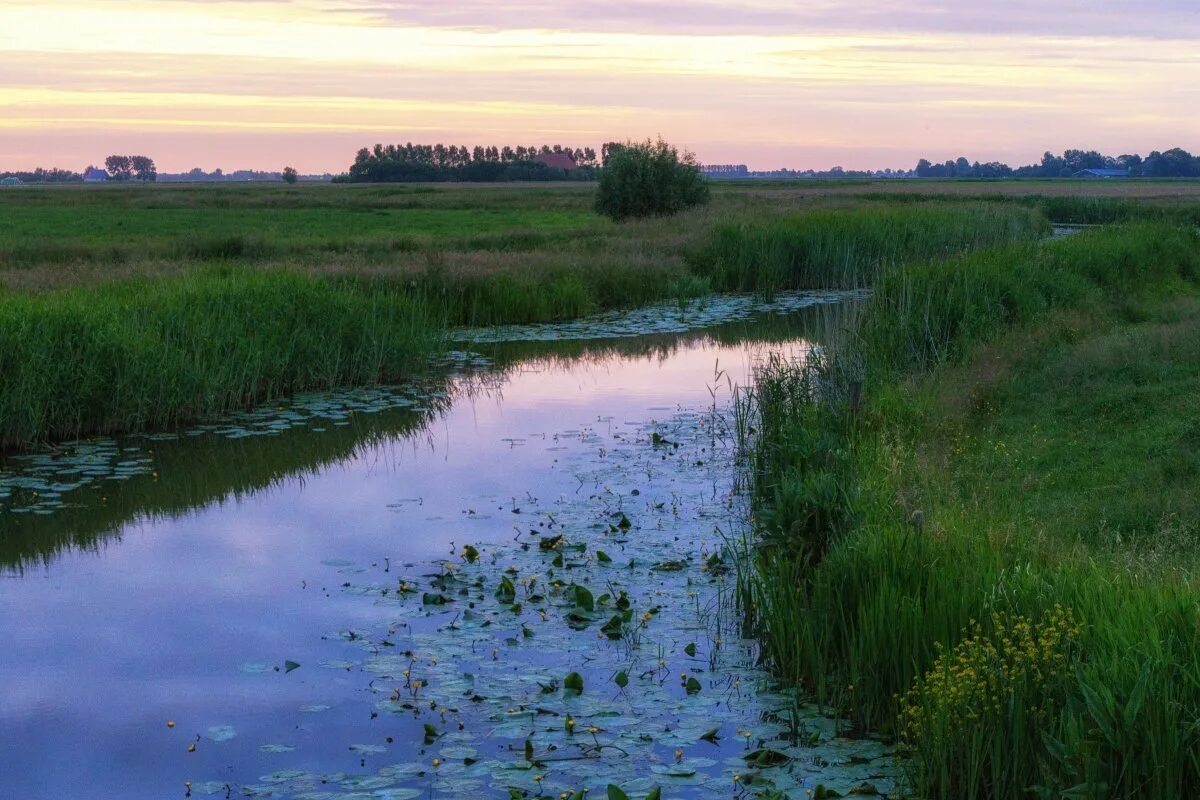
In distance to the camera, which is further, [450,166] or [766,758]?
[450,166]

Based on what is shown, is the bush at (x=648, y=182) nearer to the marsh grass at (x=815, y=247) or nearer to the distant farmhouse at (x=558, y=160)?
the marsh grass at (x=815, y=247)

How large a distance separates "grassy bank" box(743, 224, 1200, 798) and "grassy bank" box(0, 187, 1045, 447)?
3.35 m

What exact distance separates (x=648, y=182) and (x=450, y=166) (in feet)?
309

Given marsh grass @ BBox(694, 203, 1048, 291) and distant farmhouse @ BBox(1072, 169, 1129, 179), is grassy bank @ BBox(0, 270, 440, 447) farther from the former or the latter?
distant farmhouse @ BBox(1072, 169, 1129, 179)

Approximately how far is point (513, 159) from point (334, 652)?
5690 inches

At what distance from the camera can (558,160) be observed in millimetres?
154375

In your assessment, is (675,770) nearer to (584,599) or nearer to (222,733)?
(584,599)

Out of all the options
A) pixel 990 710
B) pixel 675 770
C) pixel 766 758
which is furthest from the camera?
pixel 766 758

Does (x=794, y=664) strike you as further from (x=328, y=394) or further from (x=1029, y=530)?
(x=328, y=394)

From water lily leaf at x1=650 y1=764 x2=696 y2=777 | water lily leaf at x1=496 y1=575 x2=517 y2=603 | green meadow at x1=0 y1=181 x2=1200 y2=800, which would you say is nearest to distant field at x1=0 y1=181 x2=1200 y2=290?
green meadow at x1=0 y1=181 x2=1200 y2=800

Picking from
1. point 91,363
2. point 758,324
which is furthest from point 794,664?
point 758,324

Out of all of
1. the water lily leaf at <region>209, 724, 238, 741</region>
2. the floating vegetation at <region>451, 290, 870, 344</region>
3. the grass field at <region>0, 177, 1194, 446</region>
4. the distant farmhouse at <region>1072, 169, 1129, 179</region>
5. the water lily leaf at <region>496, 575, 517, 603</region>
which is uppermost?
the distant farmhouse at <region>1072, 169, 1129, 179</region>

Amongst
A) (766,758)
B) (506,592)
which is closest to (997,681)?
(766,758)

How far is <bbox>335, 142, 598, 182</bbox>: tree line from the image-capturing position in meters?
132
